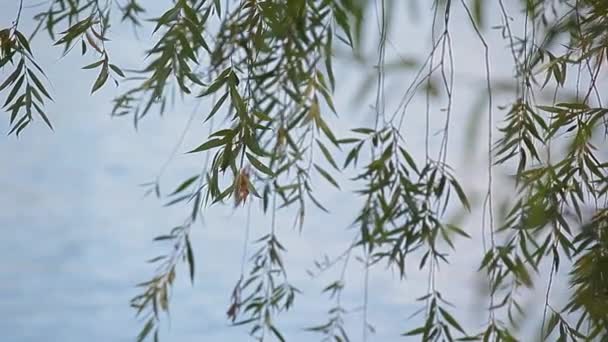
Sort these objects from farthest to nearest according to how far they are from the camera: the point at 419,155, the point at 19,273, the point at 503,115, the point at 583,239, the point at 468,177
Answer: the point at 419,155 → the point at 19,273 → the point at 503,115 → the point at 583,239 → the point at 468,177

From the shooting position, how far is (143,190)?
2.20m

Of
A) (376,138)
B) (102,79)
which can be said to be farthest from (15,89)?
(376,138)

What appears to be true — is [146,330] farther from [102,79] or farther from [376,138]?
[102,79]

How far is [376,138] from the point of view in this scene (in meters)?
1.83

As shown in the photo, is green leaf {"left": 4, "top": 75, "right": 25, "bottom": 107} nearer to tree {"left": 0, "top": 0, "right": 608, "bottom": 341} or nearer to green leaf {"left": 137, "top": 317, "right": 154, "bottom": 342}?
tree {"left": 0, "top": 0, "right": 608, "bottom": 341}

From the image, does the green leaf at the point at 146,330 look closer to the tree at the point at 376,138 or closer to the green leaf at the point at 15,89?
the tree at the point at 376,138

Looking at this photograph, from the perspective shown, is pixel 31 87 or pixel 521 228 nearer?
pixel 31 87

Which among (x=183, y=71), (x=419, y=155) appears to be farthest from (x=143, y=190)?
(x=183, y=71)

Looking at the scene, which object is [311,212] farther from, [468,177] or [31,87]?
[468,177]

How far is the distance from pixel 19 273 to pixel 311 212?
0.60 meters

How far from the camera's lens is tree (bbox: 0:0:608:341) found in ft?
4.20

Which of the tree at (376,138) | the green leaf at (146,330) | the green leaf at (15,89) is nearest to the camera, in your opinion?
the tree at (376,138)

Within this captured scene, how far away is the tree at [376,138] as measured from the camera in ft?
4.20

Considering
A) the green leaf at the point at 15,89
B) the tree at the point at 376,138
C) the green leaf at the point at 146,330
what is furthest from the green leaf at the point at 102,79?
the green leaf at the point at 146,330
